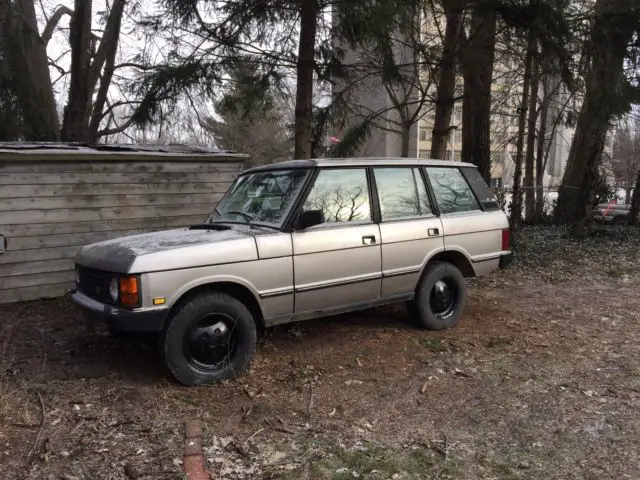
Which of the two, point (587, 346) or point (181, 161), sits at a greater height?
point (181, 161)

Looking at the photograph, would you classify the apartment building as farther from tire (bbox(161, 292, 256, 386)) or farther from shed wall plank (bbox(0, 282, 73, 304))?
tire (bbox(161, 292, 256, 386))

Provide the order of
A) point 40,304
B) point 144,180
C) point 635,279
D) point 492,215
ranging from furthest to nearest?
point 635,279, point 144,180, point 40,304, point 492,215

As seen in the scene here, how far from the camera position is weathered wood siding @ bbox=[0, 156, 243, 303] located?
661 centimetres

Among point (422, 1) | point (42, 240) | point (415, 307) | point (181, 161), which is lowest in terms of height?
point (415, 307)

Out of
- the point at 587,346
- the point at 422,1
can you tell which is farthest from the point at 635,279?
the point at 422,1

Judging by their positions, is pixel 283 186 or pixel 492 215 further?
pixel 492 215

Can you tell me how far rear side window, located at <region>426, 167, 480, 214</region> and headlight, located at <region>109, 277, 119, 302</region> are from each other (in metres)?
3.26

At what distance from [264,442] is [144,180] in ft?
16.2

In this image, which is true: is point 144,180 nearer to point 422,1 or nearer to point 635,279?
point 422,1

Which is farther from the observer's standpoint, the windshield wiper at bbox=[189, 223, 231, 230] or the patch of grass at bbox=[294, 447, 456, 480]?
the windshield wiper at bbox=[189, 223, 231, 230]

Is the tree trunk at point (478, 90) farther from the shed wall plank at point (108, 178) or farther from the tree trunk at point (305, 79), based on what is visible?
the shed wall plank at point (108, 178)

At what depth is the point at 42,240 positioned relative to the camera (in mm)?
6812

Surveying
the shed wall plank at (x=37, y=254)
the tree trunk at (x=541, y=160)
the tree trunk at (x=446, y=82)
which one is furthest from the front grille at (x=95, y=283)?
the tree trunk at (x=541, y=160)

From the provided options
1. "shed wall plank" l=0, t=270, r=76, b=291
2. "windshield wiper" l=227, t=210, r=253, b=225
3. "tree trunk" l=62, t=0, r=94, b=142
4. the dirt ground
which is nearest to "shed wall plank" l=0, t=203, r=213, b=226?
"shed wall plank" l=0, t=270, r=76, b=291
